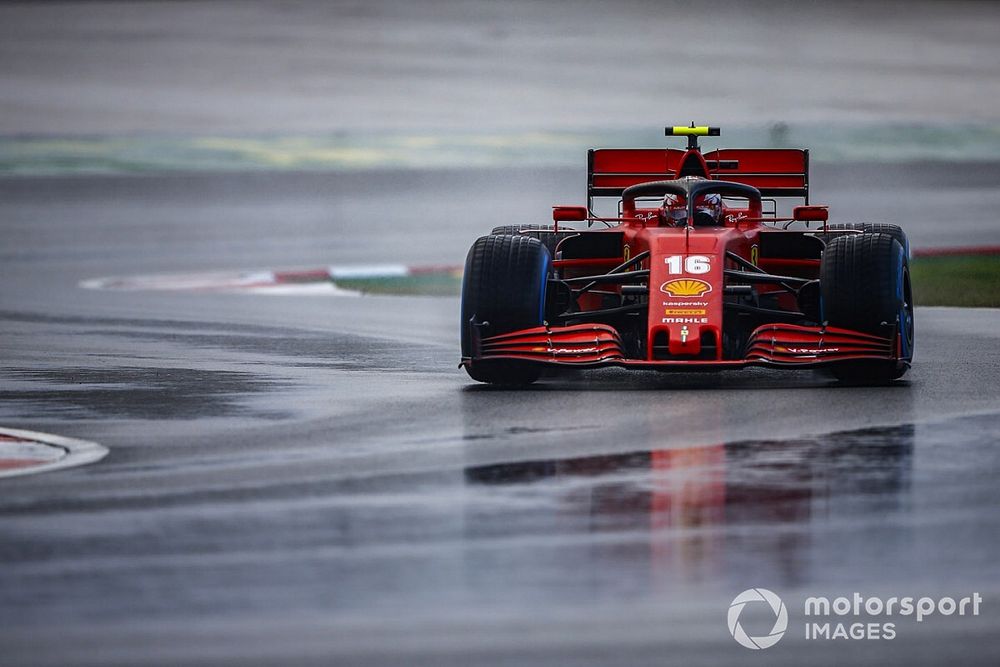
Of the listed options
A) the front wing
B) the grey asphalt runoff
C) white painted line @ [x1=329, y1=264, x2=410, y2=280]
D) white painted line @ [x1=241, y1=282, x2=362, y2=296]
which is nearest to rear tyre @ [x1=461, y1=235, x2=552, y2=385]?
the front wing

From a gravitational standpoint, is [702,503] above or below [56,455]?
above

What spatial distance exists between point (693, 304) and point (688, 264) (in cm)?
42

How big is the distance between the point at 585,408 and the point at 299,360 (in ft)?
12.6

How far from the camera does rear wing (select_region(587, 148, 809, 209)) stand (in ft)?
54.3

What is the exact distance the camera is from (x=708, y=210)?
46.8 feet

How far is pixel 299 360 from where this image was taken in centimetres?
1498

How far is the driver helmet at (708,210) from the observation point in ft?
46.1

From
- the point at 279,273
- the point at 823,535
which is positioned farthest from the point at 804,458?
the point at 279,273

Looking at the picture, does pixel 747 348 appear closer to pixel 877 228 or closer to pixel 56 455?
pixel 877 228

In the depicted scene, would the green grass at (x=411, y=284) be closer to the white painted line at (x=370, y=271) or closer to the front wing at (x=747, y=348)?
the white painted line at (x=370, y=271)

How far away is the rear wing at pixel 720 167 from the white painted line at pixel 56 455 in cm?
678

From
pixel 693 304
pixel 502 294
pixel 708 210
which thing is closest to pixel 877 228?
pixel 708 210

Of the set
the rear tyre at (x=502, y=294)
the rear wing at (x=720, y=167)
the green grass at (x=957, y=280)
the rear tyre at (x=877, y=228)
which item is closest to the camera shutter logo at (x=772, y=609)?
the rear tyre at (x=502, y=294)

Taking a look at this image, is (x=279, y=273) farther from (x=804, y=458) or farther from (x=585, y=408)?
(x=804, y=458)
